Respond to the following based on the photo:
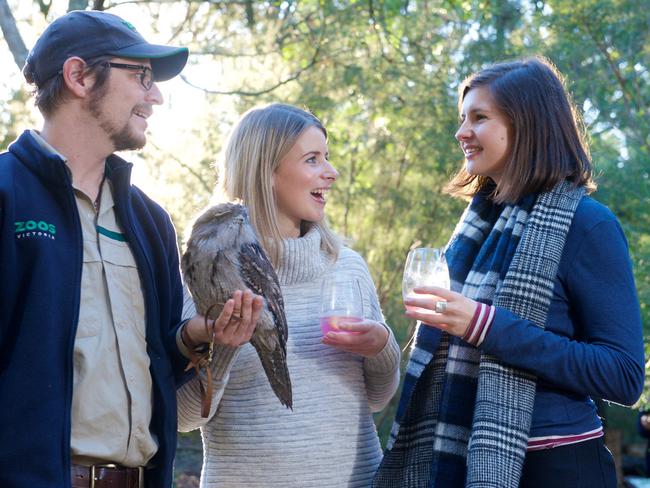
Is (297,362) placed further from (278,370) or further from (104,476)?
(104,476)

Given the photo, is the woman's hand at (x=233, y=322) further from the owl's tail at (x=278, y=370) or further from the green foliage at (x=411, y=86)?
the green foliage at (x=411, y=86)

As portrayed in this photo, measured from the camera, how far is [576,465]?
9.61 ft

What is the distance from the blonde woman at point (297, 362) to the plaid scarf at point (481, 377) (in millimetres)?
210

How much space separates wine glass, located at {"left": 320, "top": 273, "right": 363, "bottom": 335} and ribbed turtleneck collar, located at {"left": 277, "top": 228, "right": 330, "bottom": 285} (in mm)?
346

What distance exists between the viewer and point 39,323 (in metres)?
2.56

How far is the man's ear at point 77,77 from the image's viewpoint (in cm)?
291

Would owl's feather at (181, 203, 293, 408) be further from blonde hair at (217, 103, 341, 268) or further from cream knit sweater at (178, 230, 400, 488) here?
blonde hair at (217, 103, 341, 268)

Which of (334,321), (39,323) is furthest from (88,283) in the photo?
(334,321)

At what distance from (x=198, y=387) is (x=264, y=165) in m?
0.90

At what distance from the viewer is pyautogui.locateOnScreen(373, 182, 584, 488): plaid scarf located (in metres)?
2.93

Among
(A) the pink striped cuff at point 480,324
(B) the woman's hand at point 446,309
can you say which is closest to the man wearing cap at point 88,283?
(B) the woman's hand at point 446,309

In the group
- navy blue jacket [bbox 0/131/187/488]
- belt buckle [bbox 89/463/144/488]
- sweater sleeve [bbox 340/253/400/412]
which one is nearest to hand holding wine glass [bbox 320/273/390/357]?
sweater sleeve [bbox 340/253/400/412]

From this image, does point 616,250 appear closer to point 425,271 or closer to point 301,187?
point 425,271

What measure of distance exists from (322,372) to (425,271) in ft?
2.16
